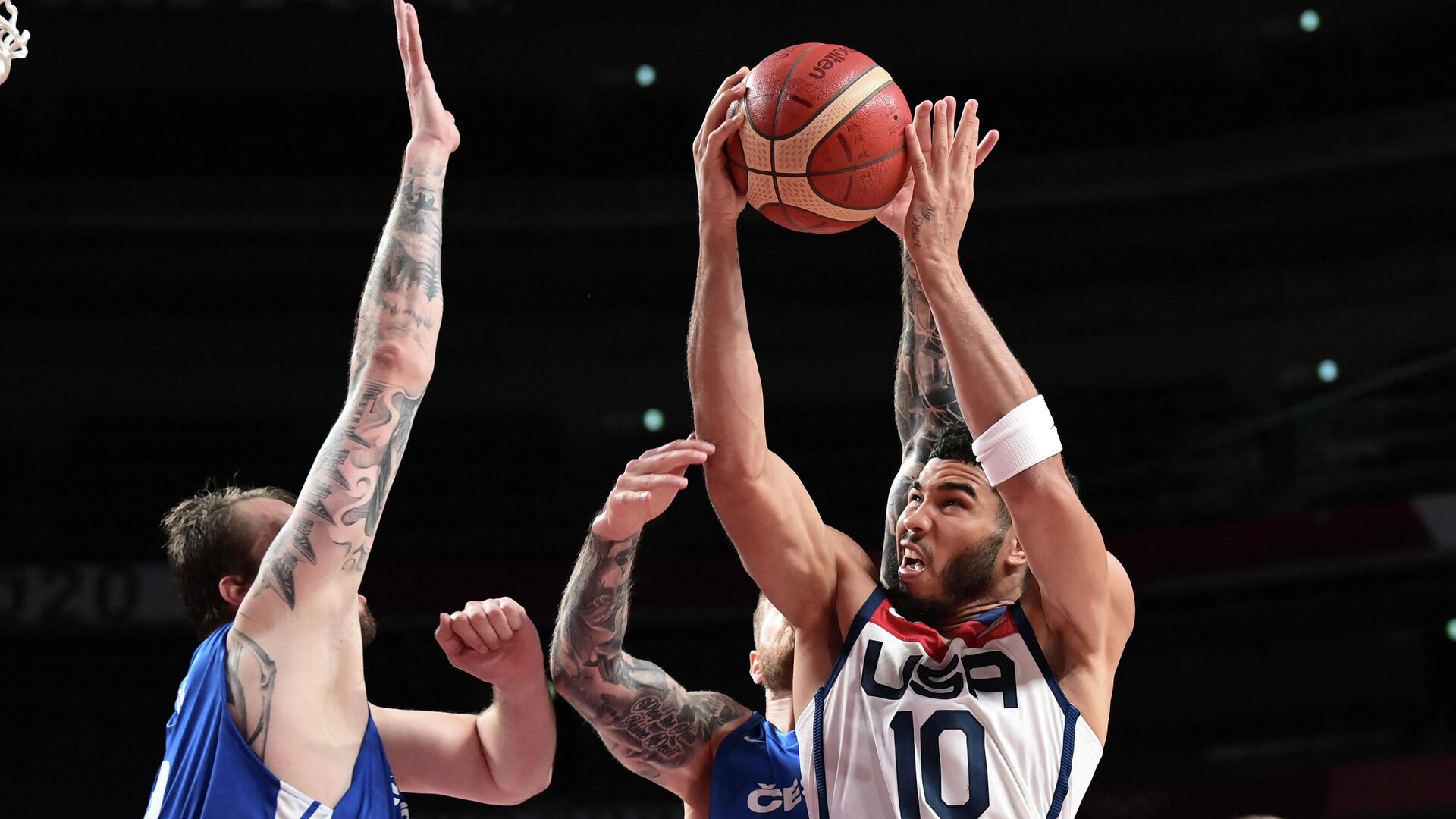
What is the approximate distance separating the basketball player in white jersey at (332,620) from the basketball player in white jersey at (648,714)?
0.20 m

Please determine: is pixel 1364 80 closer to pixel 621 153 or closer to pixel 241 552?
pixel 621 153

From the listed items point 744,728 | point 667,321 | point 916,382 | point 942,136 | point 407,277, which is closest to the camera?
point 407,277

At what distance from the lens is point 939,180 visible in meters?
2.63

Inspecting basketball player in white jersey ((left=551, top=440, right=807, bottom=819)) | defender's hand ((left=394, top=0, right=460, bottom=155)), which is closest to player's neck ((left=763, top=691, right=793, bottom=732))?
basketball player in white jersey ((left=551, top=440, right=807, bottom=819))

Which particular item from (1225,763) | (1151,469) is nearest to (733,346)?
(1151,469)

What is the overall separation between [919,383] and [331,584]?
65.6 inches

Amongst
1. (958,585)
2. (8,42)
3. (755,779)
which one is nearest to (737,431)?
(958,585)

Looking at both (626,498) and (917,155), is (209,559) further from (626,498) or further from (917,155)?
(917,155)

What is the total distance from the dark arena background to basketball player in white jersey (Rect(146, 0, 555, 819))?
6.95 meters

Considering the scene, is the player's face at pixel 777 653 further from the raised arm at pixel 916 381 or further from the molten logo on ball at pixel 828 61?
the molten logo on ball at pixel 828 61

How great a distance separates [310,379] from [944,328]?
994cm

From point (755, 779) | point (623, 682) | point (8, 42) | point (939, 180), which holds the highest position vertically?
point (8, 42)

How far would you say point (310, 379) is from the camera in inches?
453

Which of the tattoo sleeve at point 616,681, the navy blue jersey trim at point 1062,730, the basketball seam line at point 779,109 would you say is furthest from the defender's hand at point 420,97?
the navy blue jersey trim at point 1062,730
